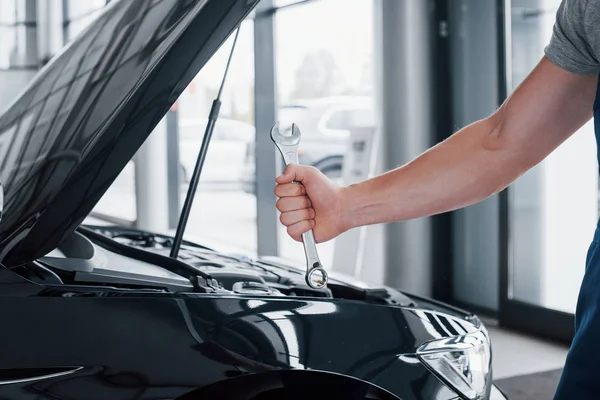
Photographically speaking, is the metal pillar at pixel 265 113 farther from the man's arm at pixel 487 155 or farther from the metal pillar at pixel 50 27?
the metal pillar at pixel 50 27

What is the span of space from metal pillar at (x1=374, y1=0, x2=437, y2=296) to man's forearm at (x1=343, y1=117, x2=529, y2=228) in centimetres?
355

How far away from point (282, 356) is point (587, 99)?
0.63 m

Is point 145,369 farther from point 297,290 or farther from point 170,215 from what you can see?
point 170,215

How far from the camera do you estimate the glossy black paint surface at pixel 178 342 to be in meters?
1.17

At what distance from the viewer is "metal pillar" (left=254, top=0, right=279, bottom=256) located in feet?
21.7

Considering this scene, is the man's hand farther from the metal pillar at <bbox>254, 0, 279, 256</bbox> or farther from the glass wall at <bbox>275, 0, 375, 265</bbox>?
the metal pillar at <bbox>254, 0, 279, 256</bbox>

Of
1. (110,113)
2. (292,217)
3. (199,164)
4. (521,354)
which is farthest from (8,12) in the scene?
(292,217)

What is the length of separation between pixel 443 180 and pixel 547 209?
3.36 meters

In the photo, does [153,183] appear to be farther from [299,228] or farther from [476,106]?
[299,228]

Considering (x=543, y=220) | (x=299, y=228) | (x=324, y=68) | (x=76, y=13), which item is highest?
(x=76, y=13)

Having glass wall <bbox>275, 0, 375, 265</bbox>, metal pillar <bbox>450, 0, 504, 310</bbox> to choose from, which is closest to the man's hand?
metal pillar <bbox>450, 0, 504, 310</bbox>

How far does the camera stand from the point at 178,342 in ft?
4.04

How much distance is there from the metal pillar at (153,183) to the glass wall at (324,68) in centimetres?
153

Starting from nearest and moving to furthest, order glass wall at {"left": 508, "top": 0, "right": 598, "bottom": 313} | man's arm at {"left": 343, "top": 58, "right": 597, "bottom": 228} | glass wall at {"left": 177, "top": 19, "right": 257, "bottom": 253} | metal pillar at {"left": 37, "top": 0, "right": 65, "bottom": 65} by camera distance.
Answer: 1. man's arm at {"left": 343, "top": 58, "right": 597, "bottom": 228}
2. glass wall at {"left": 508, "top": 0, "right": 598, "bottom": 313}
3. glass wall at {"left": 177, "top": 19, "right": 257, "bottom": 253}
4. metal pillar at {"left": 37, "top": 0, "right": 65, "bottom": 65}
